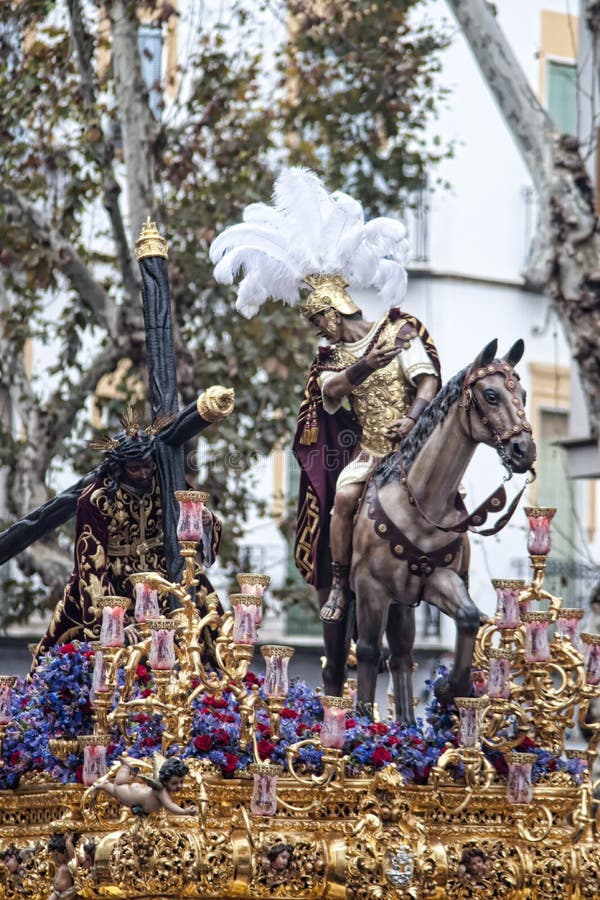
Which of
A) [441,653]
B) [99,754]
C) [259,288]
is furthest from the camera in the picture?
[441,653]

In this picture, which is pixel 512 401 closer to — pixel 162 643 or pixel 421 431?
pixel 421 431

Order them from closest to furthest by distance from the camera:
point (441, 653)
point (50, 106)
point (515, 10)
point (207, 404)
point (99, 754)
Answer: point (99, 754) → point (207, 404) → point (50, 106) → point (441, 653) → point (515, 10)

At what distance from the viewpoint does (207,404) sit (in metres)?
11.1

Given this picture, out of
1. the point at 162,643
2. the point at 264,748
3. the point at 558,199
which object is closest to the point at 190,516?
the point at 162,643

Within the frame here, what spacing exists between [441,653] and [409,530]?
1257 centimetres

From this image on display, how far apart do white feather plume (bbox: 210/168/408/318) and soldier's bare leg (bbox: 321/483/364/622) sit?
3.67 ft

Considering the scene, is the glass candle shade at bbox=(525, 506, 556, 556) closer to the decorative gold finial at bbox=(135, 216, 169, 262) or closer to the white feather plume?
the white feather plume

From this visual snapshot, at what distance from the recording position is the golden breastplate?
38.2 feet

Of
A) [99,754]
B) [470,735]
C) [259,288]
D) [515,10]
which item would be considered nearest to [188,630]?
[99,754]

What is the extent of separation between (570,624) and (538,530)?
20.4 inches

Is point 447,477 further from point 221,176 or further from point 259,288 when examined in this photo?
point 221,176

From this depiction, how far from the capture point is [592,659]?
36.3ft

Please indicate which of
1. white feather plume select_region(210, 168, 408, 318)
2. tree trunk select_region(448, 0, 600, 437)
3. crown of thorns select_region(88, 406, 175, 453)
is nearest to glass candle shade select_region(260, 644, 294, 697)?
crown of thorns select_region(88, 406, 175, 453)

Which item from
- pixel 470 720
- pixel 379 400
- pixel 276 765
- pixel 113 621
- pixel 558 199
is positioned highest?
pixel 558 199
